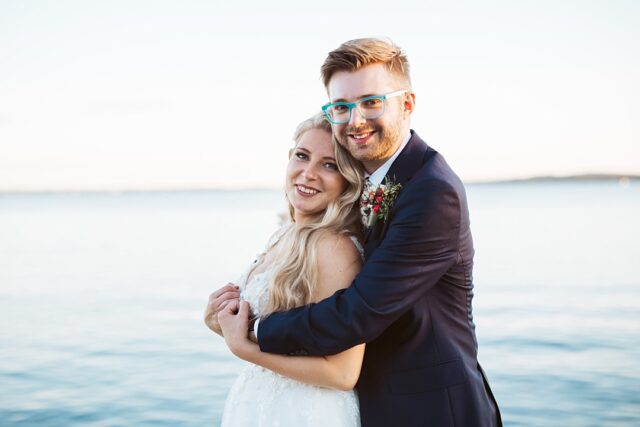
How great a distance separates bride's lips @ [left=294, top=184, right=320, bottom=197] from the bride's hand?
57 cm

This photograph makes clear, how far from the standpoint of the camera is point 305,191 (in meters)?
3.08

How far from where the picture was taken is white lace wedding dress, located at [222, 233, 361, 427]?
9.12ft

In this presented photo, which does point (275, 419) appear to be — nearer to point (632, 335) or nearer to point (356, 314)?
point (356, 314)

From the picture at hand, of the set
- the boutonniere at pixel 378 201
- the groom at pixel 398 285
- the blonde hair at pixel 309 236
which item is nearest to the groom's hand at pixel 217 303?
the blonde hair at pixel 309 236

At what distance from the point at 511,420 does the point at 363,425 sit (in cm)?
550

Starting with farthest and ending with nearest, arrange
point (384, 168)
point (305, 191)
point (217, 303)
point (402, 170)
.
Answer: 1. point (305, 191)
2. point (217, 303)
3. point (384, 168)
4. point (402, 170)

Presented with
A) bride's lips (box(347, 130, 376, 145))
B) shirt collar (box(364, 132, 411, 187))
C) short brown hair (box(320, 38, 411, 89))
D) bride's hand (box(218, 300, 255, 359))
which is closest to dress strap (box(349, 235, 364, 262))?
shirt collar (box(364, 132, 411, 187))

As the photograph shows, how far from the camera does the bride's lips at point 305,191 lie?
120 inches

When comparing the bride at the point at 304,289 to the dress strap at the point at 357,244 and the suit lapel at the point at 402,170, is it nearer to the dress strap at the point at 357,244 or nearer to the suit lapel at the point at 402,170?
the dress strap at the point at 357,244

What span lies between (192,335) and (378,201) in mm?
9048

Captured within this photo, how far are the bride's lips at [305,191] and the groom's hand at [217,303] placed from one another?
21.1 inches

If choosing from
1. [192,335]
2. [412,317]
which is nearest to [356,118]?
[412,317]

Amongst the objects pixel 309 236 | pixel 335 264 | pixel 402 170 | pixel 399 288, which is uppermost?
pixel 402 170

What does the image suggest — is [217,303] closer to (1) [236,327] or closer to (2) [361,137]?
(1) [236,327]
